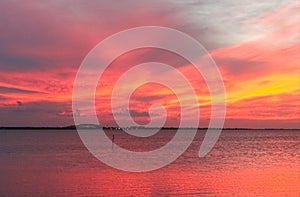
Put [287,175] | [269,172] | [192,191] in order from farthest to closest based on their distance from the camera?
1. [269,172]
2. [287,175]
3. [192,191]

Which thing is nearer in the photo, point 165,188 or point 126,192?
point 126,192

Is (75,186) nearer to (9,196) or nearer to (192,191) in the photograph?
(9,196)

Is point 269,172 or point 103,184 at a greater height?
point 269,172

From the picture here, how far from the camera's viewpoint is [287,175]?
193 feet

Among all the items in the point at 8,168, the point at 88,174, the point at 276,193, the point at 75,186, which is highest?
the point at 8,168

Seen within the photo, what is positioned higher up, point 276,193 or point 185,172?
point 185,172

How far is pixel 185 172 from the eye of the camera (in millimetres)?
62500

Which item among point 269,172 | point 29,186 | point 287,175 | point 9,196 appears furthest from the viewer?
point 269,172

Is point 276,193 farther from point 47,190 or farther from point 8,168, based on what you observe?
point 8,168

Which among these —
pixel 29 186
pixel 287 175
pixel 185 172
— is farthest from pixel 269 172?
pixel 29 186

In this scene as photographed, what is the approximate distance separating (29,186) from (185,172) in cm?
2345

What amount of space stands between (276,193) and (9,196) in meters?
26.0

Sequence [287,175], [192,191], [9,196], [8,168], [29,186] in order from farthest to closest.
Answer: [8,168], [287,175], [29,186], [192,191], [9,196]

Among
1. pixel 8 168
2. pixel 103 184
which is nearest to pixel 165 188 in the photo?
pixel 103 184
